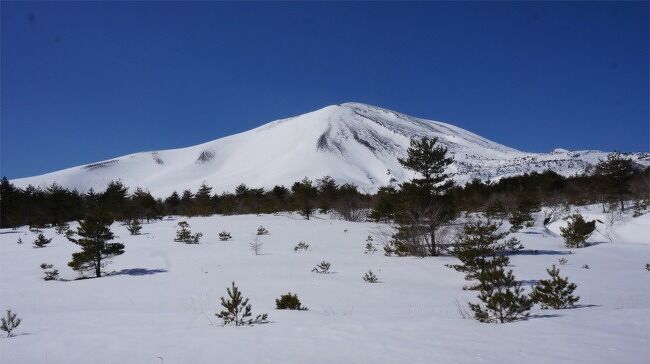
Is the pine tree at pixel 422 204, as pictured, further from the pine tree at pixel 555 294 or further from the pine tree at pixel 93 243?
the pine tree at pixel 93 243

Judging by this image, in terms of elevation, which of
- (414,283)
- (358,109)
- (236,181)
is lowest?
(414,283)

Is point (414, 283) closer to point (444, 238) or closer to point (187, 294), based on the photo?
point (187, 294)

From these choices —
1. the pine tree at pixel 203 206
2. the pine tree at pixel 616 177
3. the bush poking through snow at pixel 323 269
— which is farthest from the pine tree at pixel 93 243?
the pine tree at pixel 616 177

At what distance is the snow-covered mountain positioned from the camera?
116 metres

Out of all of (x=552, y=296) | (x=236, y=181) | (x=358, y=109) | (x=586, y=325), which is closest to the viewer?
(x=586, y=325)

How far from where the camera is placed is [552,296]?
9.14m

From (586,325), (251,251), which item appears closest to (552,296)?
(586,325)

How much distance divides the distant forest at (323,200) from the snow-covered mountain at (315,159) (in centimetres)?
5404

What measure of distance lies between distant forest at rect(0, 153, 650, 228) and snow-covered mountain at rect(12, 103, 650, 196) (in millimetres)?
54039

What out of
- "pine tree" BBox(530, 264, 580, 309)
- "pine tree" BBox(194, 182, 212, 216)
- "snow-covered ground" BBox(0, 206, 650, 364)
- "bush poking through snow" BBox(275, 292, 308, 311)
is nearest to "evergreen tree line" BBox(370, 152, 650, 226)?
"snow-covered ground" BBox(0, 206, 650, 364)

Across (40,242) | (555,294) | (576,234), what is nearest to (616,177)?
(576,234)

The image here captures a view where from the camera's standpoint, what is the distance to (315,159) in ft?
427

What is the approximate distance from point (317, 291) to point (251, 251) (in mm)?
9758

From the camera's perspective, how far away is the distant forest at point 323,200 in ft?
119
